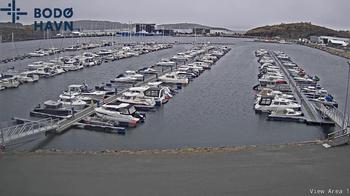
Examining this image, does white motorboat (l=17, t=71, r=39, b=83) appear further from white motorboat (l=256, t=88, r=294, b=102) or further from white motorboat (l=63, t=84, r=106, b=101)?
white motorboat (l=256, t=88, r=294, b=102)

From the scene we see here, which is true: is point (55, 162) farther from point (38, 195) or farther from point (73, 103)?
point (73, 103)

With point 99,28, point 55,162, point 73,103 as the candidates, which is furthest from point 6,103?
point 99,28

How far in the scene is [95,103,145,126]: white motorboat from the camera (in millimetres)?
7355

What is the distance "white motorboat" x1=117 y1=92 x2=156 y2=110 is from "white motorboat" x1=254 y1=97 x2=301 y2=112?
2265mm

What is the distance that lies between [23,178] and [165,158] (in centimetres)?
142

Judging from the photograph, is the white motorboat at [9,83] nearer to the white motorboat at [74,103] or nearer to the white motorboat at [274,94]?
the white motorboat at [74,103]

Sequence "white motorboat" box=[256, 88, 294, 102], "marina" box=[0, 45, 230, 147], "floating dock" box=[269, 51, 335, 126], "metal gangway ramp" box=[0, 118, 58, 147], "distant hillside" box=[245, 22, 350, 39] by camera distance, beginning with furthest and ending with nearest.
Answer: "distant hillside" box=[245, 22, 350, 39] < "white motorboat" box=[256, 88, 294, 102] < "floating dock" box=[269, 51, 335, 126] < "marina" box=[0, 45, 230, 147] < "metal gangway ramp" box=[0, 118, 58, 147]

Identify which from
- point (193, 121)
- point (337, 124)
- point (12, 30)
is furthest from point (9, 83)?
point (337, 124)

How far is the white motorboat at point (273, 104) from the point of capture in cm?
834

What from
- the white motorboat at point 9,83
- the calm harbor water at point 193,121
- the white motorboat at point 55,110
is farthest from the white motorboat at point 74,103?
the white motorboat at point 9,83

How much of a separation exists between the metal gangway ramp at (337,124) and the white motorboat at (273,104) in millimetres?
547

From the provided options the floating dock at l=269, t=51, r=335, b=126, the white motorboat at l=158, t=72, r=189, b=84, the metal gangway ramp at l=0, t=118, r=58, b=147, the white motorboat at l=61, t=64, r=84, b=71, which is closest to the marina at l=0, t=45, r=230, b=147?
the metal gangway ramp at l=0, t=118, r=58, b=147

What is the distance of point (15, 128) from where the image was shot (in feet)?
18.8

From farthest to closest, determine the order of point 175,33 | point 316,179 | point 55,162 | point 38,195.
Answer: point 175,33
point 55,162
point 316,179
point 38,195
